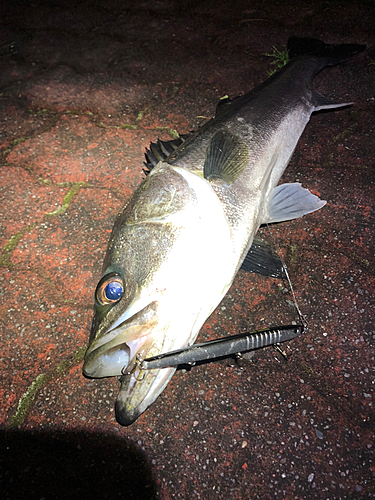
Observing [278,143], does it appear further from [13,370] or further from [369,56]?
[13,370]

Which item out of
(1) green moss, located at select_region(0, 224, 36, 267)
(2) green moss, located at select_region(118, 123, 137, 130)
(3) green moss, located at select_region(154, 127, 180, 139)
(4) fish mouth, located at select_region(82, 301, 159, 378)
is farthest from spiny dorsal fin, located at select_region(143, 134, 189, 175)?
(4) fish mouth, located at select_region(82, 301, 159, 378)

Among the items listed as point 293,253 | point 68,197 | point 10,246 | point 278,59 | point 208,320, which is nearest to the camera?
point 208,320

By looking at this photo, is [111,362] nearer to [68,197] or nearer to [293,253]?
[293,253]

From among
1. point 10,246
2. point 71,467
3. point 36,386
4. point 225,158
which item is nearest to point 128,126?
point 225,158

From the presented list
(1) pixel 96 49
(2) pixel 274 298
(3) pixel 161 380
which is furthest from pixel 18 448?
(1) pixel 96 49

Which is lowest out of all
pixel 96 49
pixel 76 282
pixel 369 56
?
pixel 369 56

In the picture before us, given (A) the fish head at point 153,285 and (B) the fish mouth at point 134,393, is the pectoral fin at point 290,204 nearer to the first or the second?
(A) the fish head at point 153,285

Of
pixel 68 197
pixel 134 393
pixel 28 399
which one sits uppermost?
pixel 68 197
